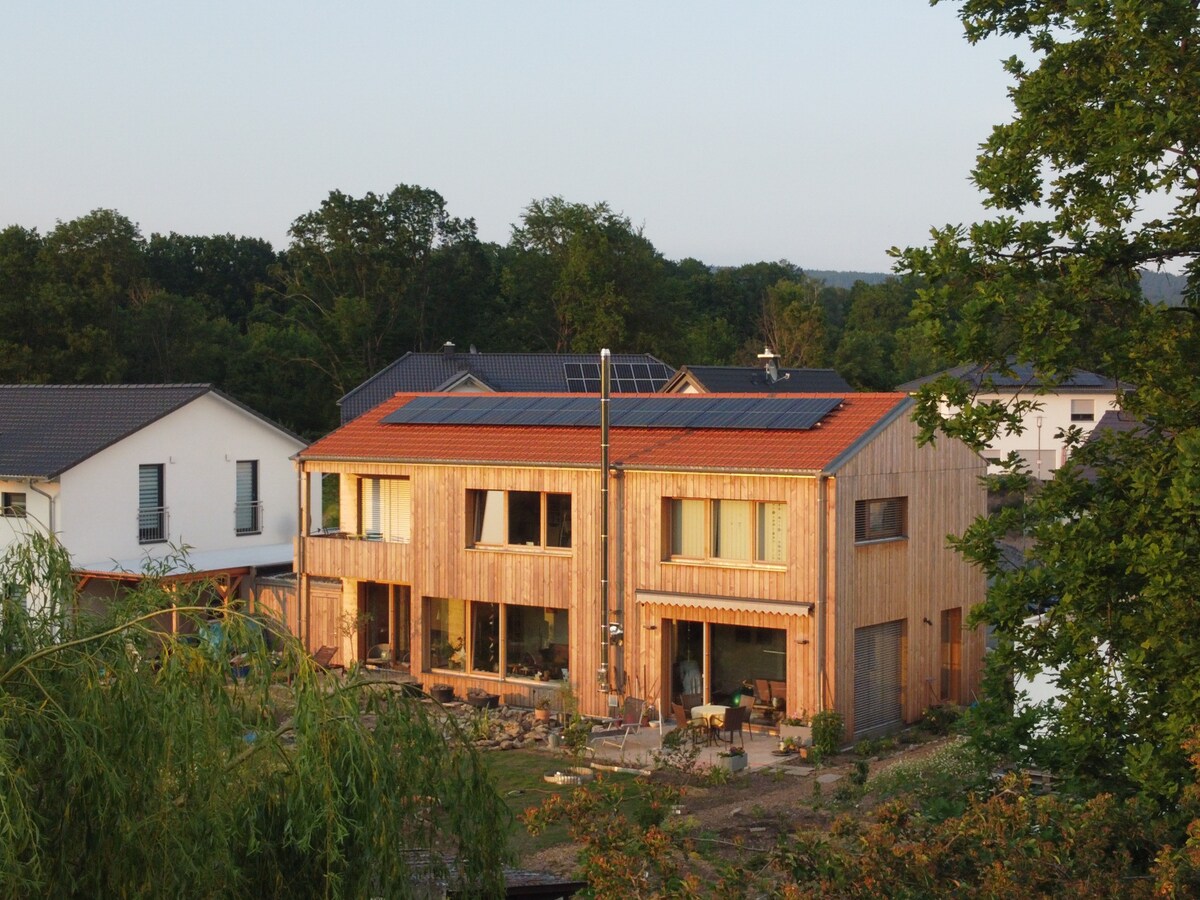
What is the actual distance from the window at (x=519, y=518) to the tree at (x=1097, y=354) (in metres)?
A: 14.1

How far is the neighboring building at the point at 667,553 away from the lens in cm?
2377

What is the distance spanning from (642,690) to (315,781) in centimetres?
1723

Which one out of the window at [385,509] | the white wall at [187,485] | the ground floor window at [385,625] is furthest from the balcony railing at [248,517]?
the ground floor window at [385,625]

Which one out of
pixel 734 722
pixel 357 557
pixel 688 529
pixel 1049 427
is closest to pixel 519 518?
pixel 688 529

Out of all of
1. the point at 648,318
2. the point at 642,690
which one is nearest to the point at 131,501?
the point at 642,690

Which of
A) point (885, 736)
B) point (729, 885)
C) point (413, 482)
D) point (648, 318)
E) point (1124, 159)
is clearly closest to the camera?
point (729, 885)

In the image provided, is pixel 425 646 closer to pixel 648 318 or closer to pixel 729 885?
pixel 729 885

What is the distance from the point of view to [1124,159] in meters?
12.3

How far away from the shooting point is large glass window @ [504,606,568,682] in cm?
2673

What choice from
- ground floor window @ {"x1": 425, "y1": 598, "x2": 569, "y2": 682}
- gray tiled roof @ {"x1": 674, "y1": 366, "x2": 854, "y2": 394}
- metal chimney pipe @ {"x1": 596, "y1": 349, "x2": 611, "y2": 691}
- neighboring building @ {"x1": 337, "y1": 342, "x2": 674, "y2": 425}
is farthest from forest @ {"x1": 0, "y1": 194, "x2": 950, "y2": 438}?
metal chimney pipe @ {"x1": 596, "y1": 349, "x2": 611, "y2": 691}

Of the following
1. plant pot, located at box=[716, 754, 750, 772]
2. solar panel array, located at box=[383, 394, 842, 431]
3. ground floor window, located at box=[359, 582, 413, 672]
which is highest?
solar panel array, located at box=[383, 394, 842, 431]

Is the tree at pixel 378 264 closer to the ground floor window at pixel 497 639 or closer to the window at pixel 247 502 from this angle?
the window at pixel 247 502

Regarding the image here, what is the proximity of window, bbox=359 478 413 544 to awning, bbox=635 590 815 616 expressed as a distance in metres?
6.29

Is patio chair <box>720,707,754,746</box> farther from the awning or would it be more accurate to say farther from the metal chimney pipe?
the metal chimney pipe
